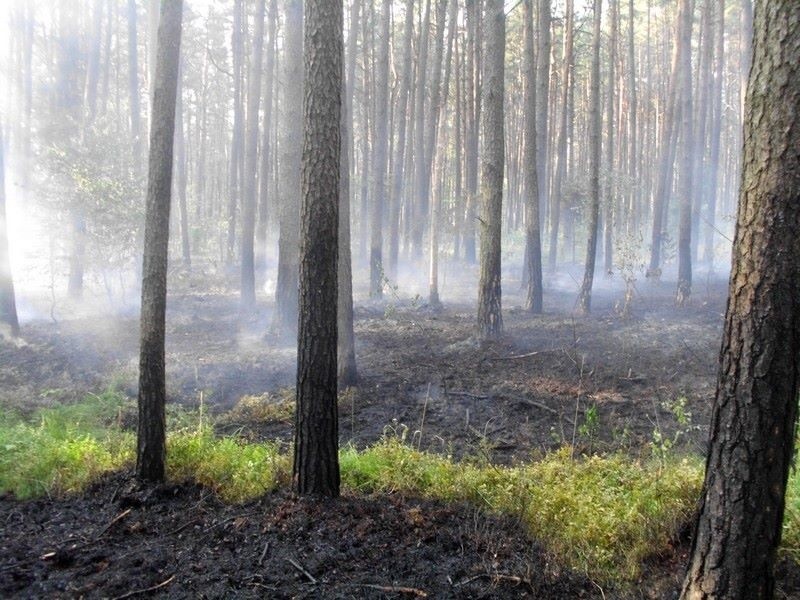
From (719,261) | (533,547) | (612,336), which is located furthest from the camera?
(719,261)

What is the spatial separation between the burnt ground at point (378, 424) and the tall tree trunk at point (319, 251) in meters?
0.46

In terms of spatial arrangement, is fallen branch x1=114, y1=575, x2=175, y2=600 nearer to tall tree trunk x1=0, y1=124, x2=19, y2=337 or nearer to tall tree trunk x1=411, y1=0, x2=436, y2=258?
tall tree trunk x1=0, y1=124, x2=19, y2=337

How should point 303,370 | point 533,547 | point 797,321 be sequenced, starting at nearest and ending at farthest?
point 797,321 → point 533,547 → point 303,370

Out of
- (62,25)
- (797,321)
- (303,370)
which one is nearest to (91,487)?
(303,370)

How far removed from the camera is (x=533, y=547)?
411cm

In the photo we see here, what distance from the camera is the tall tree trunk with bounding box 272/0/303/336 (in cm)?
1250

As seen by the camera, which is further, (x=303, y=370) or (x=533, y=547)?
(x=303, y=370)

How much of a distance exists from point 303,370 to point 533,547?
211 cm

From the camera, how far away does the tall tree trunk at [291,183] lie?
41.0 feet

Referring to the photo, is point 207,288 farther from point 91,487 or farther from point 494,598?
point 494,598

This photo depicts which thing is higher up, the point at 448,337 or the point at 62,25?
the point at 62,25

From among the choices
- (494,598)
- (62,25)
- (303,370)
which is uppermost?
(62,25)

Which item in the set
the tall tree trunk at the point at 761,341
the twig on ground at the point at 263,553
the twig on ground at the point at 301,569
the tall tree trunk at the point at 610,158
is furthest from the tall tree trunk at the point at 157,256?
the tall tree trunk at the point at 610,158

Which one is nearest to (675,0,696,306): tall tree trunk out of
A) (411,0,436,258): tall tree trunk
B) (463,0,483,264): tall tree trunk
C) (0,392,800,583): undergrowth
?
(463,0,483,264): tall tree trunk
